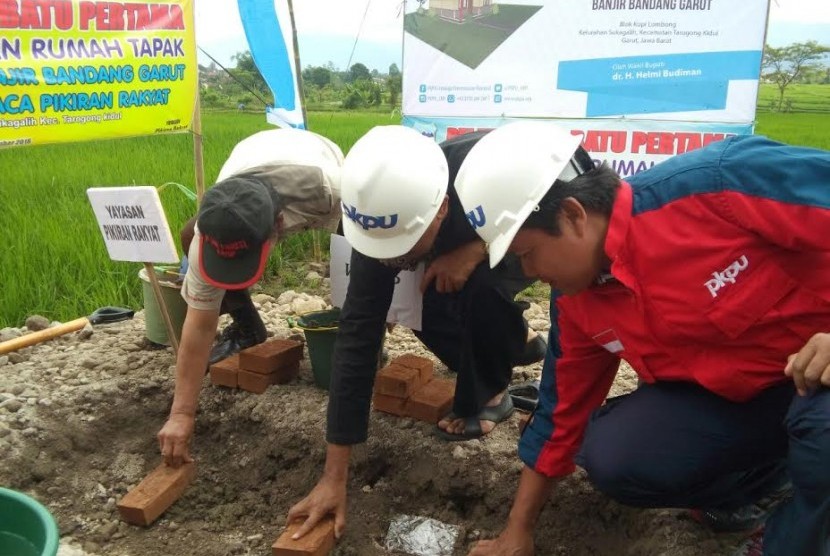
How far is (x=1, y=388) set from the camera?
273cm

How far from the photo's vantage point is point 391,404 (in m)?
2.56

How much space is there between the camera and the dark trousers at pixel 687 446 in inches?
66.4

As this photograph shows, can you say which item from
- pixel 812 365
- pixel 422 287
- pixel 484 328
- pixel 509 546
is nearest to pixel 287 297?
pixel 422 287

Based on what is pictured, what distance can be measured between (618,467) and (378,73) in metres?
28.5

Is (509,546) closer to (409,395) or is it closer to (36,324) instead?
(409,395)

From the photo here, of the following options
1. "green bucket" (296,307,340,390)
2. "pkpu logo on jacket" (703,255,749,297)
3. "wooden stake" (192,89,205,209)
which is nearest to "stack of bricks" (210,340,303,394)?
"green bucket" (296,307,340,390)

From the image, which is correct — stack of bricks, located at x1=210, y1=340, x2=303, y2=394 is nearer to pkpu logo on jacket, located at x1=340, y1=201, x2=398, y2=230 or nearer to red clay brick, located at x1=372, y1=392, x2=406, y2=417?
red clay brick, located at x1=372, y1=392, x2=406, y2=417

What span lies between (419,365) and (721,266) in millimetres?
1396

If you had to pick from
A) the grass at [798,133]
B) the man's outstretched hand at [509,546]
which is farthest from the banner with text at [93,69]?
the grass at [798,133]

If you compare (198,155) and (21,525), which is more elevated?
(198,155)

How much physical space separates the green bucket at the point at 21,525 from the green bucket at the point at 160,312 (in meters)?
1.61

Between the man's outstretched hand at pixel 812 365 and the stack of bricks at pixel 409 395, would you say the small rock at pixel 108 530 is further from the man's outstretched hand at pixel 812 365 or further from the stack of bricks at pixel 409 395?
the man's outstretched hand at pixel 812 365

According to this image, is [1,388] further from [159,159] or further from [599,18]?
[159,159]

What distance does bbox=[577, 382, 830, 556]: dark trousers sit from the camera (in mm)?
1686
